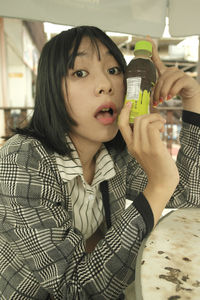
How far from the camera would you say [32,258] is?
0.70m

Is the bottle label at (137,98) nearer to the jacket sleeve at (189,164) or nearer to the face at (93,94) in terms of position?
the face at (93,94)

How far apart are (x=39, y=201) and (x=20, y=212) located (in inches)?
2.5

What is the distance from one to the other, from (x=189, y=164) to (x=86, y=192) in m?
0.47

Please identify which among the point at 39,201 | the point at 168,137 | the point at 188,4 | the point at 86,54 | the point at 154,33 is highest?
the point at 188,4

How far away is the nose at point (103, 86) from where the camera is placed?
84 centimetres

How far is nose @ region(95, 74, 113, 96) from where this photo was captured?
0.84m

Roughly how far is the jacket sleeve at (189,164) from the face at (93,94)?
1.15ft

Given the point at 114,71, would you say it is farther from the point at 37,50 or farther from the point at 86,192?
the point at 37,50

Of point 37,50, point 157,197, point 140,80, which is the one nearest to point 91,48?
point 140,80

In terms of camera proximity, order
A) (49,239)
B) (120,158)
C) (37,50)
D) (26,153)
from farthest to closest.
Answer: (37,50) → (120,158) → (26,153) → (49,239)

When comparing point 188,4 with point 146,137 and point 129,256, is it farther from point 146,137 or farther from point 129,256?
point 129,256

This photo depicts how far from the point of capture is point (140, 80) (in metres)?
0.76

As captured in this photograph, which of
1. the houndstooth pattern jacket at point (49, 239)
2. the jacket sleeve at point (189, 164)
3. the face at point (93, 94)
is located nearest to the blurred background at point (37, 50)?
the face at point (93, 94)

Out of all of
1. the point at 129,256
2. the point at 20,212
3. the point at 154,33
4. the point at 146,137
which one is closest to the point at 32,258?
the point at 20,212
